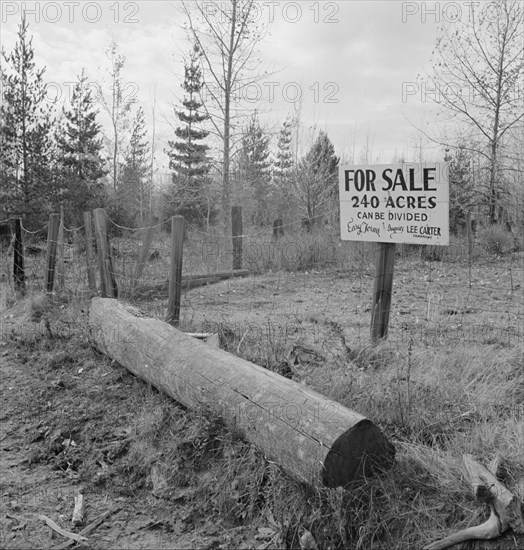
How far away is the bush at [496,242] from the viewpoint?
55.4 feet

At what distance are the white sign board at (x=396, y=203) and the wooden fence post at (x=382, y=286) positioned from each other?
0.13m

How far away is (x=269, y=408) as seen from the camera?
9.87 ft

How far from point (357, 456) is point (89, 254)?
6.23 m

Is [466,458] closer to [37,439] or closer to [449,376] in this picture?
[449,376]

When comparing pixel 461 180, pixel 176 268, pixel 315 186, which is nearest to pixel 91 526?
pixel 176 268

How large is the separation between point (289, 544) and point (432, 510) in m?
0.67

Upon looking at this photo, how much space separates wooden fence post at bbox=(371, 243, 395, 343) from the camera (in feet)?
15.3

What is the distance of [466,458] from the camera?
2629 mm

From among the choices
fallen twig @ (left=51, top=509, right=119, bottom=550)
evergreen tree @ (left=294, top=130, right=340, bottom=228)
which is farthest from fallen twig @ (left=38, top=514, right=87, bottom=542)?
evergreen tree @ (left=294, top=130, right=340, bottom=228)

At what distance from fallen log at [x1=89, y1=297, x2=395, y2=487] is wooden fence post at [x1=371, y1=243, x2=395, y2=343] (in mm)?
1598

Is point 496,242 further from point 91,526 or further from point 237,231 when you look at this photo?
point 91,526

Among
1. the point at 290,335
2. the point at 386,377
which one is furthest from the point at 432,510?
the point at 290,335

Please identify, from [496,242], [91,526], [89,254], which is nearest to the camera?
[91,526]

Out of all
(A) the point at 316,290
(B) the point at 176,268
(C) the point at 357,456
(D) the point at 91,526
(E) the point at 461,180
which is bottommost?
(D) the point at 91,526
